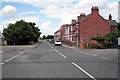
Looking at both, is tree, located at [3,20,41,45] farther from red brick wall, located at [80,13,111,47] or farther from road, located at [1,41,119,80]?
road, located at [1,41,119,80]

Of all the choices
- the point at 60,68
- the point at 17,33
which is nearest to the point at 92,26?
the point at 17,33

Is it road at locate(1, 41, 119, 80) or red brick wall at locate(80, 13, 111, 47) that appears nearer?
road at locate(1, 41, 119, 80)

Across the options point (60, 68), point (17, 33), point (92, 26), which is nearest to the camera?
point (60, 68)

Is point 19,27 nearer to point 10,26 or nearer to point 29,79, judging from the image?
point 10,26

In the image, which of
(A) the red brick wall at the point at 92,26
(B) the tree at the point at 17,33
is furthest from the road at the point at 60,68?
(B) the tree at the point at 17,33

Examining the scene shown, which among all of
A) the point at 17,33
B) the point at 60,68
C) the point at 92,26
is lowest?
the point at 60,68

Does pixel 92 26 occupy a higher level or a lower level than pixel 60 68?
higher

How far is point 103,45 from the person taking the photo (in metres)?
50.6

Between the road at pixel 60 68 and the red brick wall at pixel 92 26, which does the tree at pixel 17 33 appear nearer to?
the red brick wall at pixel 92 26

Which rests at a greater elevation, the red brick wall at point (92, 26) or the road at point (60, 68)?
the red brick wall at point (92, 26)

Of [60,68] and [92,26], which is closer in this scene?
[60,68]

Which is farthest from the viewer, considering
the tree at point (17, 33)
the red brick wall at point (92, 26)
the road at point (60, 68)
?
the tree at point (17, 33)

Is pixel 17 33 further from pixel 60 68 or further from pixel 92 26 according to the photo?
pixel 60 68

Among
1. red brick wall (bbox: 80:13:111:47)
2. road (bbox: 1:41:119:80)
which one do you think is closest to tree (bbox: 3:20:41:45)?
red brick wall (bbox: 80:13:111:47)
